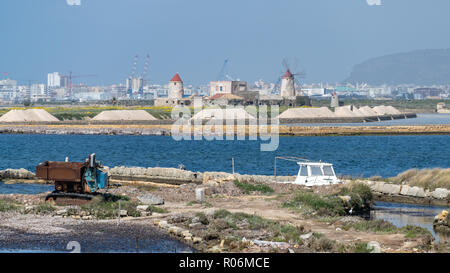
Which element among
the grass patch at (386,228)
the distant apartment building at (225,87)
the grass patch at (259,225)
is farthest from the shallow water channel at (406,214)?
the distant apartment building at (225,87)

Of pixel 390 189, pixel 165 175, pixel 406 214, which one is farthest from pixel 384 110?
pixel 406 214

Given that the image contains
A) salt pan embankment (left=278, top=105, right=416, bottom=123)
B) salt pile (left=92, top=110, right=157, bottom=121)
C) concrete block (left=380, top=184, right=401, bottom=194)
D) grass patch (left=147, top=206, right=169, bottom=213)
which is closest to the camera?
grass patch (left=147, top=206, right=169, bottom=213)

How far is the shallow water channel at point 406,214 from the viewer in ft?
66.5

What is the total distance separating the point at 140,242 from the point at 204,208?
5230 millimetres

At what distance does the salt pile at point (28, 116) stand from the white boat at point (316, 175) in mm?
84469

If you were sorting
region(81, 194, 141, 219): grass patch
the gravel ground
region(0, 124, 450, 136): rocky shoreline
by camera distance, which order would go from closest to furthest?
the gravel ground, region(81, 194, 141, 219): grass patch, region(0, 124, 450, 136): rocky shoreline

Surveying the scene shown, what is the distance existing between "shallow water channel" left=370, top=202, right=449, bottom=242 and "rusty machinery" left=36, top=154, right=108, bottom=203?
27.3 feet

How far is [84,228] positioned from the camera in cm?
1698

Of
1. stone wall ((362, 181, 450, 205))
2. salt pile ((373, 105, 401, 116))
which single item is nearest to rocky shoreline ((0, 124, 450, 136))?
stone wall ((362, 181, 450, 205))

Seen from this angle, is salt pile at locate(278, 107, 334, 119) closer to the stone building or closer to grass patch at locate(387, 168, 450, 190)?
the stone building

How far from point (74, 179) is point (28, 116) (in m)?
90.4

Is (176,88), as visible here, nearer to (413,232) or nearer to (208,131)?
(208,131)

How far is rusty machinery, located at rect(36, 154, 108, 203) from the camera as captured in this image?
20500 mm

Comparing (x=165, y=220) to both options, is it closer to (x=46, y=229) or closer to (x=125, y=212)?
(x=125, y=212)
